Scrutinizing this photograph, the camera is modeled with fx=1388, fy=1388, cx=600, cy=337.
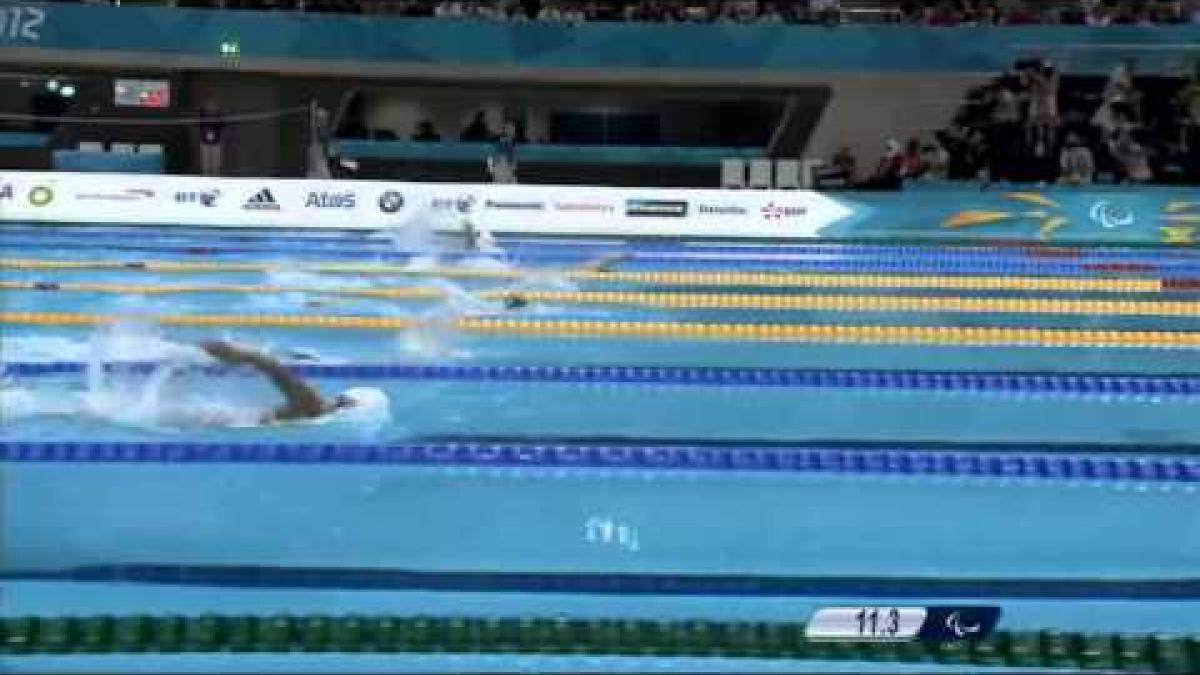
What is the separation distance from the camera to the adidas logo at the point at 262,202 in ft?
40.4

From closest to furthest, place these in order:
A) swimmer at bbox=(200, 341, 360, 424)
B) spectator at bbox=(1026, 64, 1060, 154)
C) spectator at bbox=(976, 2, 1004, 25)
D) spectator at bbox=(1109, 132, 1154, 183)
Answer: swimmer at bbox=(200, 341, 360, 424) → spectator at bbox=(1109, 132, 1154, 183) → spectator at bbox=(1026, 64, 1060, 154) → spectator at bbox=(976, 2, 1004, 25)

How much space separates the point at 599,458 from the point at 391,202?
759 cm

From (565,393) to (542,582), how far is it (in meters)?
2.24

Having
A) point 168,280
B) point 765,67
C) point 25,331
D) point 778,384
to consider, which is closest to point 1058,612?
point 778,384

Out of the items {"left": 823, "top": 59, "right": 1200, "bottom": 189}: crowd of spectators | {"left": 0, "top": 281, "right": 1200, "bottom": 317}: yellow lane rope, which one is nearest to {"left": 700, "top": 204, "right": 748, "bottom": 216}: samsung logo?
{"left": 823, "top": 59, "right": 1200, "bottom": 189}: crowd of spectators

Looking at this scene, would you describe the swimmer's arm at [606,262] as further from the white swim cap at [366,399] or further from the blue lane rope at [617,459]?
the blue lane rope at [617,459]

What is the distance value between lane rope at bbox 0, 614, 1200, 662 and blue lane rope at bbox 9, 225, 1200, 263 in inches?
308

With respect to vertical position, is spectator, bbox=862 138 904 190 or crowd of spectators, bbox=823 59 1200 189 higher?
crowd of spectators, bbox=823 59 1200 189

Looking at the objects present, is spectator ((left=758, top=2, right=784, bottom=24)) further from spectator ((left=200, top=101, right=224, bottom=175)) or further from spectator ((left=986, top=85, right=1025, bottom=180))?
spectator ((left=200, top=101, right=224, bottom=175))

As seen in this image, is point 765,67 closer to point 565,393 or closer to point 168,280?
point 168,280

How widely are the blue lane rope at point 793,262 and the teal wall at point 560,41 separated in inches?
238

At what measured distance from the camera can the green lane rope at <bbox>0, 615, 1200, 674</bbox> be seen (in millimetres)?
3426

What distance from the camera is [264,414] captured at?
5629 mm

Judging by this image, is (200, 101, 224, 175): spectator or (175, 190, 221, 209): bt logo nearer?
(175, 190, 221, 209): bt logo
